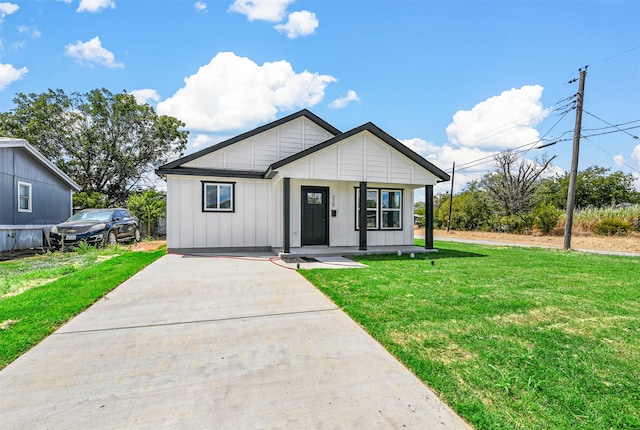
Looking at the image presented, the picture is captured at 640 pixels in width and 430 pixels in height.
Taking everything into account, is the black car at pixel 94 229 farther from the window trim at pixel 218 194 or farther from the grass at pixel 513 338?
the grass at pixel 513 338

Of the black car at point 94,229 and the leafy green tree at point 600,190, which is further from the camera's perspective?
the leafy green tree at point 600,190

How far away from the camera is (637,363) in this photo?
2.60 metres

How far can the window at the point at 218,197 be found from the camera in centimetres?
986

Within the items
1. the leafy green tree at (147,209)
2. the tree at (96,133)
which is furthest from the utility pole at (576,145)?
the tree at (96,133)

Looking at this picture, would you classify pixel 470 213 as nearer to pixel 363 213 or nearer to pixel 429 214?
pixel 429 214

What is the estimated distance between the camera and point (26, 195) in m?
12.7

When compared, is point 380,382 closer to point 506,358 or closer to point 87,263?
point 506,358

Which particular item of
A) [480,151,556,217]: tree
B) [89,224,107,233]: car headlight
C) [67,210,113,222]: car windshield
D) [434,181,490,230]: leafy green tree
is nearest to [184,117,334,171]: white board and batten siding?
[89,224,107,233]: car headlight

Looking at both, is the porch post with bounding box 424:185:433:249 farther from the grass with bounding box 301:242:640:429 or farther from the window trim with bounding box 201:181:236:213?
the window trim with bounding box 201:181:236:213

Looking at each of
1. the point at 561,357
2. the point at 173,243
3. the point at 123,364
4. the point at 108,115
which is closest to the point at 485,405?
the point at 561,357

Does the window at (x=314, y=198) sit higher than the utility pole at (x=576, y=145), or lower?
lower

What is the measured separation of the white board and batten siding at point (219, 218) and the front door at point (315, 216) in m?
1.08

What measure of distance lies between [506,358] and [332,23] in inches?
439

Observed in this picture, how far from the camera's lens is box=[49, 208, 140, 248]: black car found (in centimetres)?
1038
